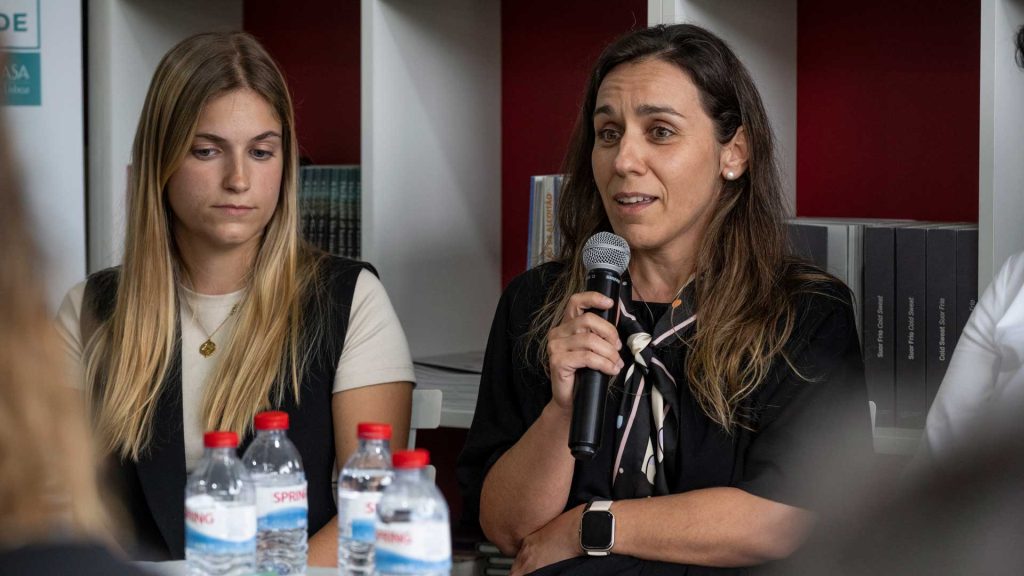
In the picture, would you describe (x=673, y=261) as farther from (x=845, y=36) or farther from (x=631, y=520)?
(x=845, y=36)

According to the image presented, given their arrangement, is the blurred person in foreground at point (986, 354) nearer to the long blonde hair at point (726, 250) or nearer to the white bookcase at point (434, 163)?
the long blonde hair at point (726, 250)

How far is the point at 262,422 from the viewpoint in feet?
5.24

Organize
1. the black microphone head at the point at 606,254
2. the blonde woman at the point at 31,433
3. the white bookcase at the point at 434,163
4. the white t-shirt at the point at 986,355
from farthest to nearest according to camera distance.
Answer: the white bookcase at the point at 434,163 < the white t-shirt at the point at 986,355 < the black microphone head at the point at 606,254 < the blonde woman at the point at 31,433

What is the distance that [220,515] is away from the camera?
1393mm

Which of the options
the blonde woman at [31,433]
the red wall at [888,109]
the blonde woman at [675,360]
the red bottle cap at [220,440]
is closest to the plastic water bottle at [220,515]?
the red bottle cap at [220,440]

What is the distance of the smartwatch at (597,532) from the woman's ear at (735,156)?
24.9 inches

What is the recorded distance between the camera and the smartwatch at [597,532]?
1.98 m

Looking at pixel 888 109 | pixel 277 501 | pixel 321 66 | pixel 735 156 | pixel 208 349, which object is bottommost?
pixel 277 501

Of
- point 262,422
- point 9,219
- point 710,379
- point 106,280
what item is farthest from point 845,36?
point 9,219

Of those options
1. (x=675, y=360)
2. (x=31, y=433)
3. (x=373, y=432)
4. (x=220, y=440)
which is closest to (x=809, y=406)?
(x=675, y=360)

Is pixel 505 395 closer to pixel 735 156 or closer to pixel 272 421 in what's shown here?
pixel 735 156

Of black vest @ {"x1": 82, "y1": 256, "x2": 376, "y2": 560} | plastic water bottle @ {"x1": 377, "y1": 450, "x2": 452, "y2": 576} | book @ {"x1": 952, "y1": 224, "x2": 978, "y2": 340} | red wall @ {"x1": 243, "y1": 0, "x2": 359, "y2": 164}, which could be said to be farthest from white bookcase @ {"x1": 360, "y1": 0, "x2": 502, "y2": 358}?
plastic water bottle @ {"x1": 377, "y1": 450, "x2": 452, "y2": 576}

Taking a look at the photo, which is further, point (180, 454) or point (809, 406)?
point (180, 454)

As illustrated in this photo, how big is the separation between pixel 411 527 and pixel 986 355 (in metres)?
1.22
